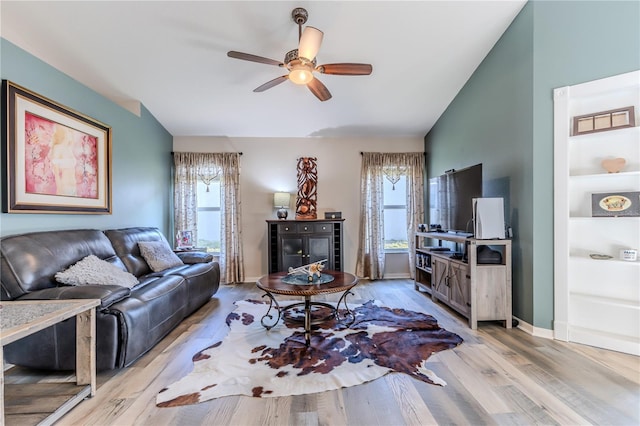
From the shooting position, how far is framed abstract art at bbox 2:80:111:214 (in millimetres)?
2305

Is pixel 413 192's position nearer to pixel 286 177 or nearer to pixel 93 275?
pixel 286 177

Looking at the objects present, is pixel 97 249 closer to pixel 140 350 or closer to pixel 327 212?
pixel 140 350

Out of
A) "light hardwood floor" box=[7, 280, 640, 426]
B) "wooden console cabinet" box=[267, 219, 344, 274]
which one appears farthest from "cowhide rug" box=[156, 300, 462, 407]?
"wooden console cabinet" box=[267, 219, 344, 274]

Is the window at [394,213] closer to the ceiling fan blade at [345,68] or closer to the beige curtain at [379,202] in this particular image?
the beige curtain at [379,202]

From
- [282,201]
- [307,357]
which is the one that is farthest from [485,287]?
[282,201]

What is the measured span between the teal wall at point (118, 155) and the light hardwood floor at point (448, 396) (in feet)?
4.60

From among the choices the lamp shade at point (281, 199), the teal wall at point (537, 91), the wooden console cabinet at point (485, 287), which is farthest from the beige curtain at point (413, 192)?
the lamp shade at point (281, 199)

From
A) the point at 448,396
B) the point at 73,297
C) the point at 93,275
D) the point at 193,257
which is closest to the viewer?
the point at 448,396

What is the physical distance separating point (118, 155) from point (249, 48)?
7.18 feet

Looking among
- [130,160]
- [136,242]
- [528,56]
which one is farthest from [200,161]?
[528,56]

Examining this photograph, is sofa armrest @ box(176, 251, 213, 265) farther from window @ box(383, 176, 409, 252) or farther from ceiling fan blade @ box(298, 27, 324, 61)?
window @ box(383, 176, 409, 252)

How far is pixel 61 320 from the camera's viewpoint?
1611mm

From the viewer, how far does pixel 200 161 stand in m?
4.90

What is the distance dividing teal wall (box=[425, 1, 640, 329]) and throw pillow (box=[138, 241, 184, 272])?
13.4ft
